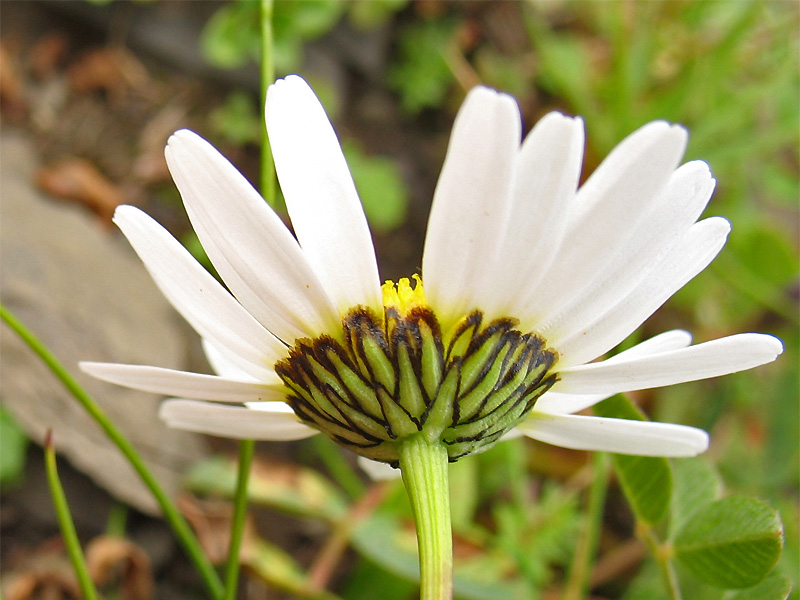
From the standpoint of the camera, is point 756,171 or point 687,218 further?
point 756,171

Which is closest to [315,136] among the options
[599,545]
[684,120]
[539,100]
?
[599,545]

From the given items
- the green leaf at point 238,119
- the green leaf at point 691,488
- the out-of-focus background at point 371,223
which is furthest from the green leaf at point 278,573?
the green leaf at point 238,119

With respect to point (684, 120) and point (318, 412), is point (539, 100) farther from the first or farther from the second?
point (318, 412)

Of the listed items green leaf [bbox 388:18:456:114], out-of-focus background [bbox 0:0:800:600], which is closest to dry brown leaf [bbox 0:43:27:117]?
out-of-focus background [bbox 0:0:800:600]

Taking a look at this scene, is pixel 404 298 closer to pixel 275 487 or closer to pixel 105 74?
pixel 275 487

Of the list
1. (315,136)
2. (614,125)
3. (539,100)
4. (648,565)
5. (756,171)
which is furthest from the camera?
(539,100)

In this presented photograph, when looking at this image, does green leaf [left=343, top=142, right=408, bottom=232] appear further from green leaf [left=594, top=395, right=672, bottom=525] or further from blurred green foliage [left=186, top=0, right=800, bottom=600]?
green leaf [left=594, top=395, right=672, bottom=525]

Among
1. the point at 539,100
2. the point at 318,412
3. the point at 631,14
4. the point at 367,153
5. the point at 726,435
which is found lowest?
the point at 318,412
